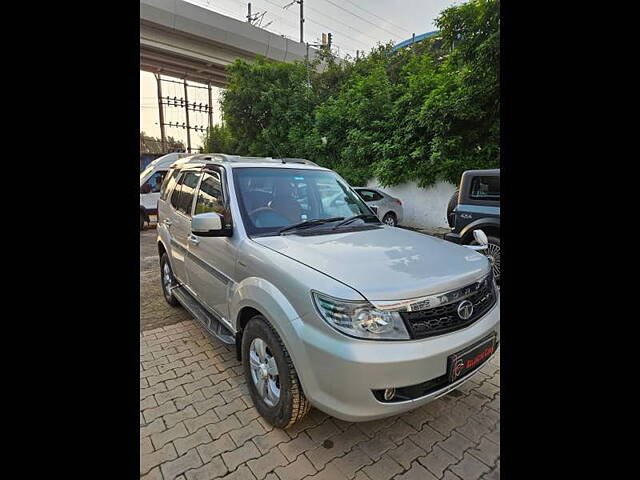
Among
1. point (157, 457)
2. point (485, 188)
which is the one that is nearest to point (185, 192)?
point (157, 457)

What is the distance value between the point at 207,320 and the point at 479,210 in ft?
14.6

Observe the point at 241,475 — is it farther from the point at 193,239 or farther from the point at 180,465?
the point at 193,239

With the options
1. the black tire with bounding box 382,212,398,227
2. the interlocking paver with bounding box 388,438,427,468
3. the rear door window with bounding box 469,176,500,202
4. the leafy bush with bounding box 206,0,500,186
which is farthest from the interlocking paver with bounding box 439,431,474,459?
the black tire with bounding box 382,212,398,227

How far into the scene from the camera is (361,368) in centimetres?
172

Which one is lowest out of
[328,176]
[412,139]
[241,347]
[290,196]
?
[241,347]

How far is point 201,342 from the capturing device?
3.62 meters

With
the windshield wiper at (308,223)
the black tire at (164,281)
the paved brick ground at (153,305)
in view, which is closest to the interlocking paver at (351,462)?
the windshield wiper at (308,223)

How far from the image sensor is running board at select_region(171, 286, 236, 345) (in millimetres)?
2771

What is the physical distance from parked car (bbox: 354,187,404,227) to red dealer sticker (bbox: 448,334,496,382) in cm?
789

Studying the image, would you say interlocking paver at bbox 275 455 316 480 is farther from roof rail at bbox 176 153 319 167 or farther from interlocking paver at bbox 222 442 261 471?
roof rail at bbox 176 153 319 167

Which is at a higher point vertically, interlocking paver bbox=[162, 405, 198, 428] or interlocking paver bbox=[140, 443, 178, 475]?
interlocking paver bbox=[162, 405, 198, 428]
